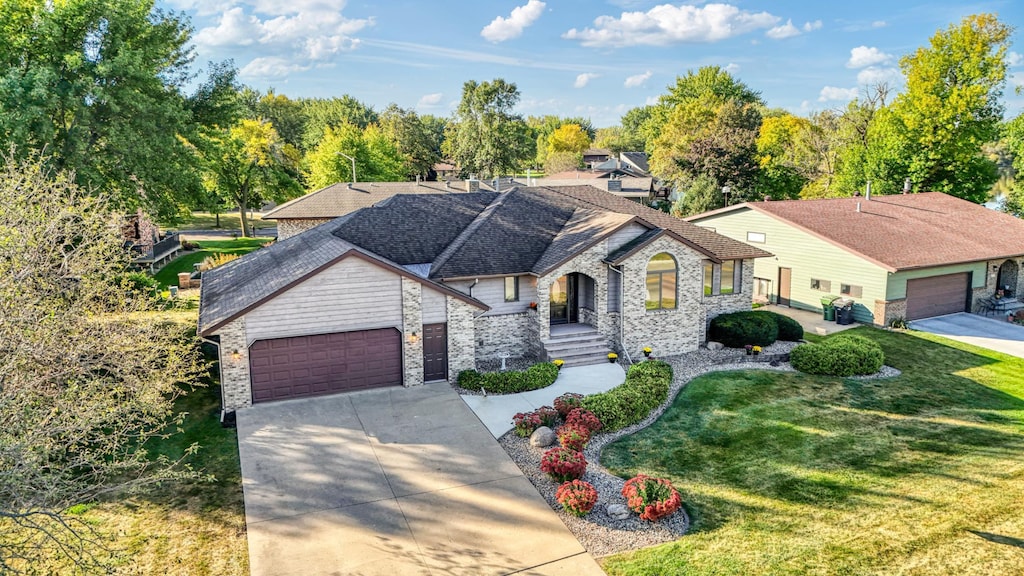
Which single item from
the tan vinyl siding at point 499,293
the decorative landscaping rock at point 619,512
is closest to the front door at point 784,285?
the tan vinyl siding at point 499,293

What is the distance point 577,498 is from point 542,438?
9.65ft

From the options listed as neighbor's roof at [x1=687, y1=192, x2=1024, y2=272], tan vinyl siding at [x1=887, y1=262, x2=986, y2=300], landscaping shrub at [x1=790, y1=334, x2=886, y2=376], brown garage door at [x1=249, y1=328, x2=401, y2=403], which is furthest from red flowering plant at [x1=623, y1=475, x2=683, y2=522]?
tan vinyl siding at [x1=887, y1=262, x2=986, y2=300]

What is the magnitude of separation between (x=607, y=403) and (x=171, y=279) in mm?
27987

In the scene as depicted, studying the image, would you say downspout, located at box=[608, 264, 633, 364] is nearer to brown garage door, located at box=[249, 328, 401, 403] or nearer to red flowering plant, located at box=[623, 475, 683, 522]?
brown garage door, located at box=[249, 328, 401, 403]

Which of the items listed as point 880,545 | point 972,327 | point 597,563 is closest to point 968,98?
point 972,327

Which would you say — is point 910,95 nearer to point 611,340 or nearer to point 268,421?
point 611,340

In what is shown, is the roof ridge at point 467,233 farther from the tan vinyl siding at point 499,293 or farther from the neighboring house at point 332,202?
the neighboring house at point 332,202

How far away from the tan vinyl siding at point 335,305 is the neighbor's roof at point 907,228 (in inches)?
728

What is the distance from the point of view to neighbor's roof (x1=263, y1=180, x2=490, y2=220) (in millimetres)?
37719

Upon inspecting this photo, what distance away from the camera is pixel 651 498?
37.3ft

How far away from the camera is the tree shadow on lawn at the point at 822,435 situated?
12.8 m

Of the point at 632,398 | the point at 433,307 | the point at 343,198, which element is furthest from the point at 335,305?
the point at 343,198

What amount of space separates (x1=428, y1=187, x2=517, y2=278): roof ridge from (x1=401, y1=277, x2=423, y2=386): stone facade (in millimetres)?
2500

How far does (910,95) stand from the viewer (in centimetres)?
3897
